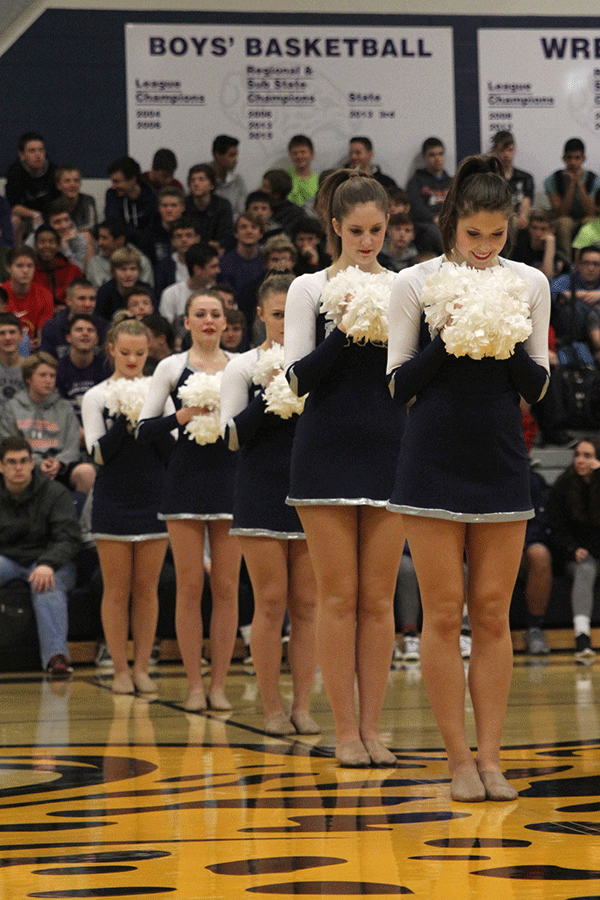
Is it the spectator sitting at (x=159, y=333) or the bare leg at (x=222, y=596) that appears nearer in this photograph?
the bare leg at (x=222, y=596)

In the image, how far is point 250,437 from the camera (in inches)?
200

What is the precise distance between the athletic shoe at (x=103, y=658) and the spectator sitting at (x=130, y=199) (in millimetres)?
4723

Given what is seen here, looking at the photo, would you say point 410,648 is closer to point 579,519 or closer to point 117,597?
point 579,519

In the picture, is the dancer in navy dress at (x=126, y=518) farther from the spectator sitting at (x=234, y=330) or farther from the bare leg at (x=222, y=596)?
the bare leg at (x=222, y=596)

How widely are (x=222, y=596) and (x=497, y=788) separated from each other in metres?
2.56

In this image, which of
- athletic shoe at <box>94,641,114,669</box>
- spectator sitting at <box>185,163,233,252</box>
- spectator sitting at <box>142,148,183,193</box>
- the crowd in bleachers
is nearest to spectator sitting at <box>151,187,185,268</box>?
the crowd in bleachers

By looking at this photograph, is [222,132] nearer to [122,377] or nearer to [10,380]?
[10,380]

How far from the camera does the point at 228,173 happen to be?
12.4 metres

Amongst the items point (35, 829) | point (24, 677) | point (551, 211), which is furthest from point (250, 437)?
point (551, 211)

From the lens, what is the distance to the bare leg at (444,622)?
3.59 m

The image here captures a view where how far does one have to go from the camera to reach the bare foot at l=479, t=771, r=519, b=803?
3.50m

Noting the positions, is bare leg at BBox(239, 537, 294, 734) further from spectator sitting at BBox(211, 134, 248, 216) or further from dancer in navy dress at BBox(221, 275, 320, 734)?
spectator sitting at BBox(211, 134, 248, 216)

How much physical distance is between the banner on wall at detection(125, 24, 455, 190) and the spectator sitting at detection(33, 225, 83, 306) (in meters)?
1.97

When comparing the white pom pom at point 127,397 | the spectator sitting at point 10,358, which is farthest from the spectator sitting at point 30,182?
the white pom pom at point 127,397
